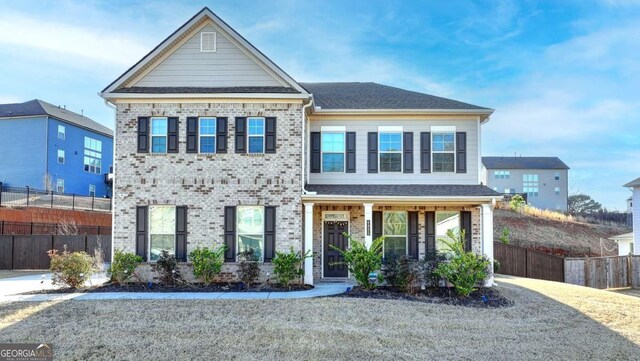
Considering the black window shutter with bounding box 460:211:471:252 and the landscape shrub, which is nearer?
the landscape shrub

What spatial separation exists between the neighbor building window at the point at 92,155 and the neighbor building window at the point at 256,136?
31.9m

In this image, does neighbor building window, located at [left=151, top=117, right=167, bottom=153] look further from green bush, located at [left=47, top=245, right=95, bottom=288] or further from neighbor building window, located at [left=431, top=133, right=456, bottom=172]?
neighbor building window, located at [left=431, top=133, right=456, bottom=172]

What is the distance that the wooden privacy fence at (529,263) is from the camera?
2144cm

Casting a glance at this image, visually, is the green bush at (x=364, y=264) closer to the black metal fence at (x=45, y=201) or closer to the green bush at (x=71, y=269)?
the green bush at (x=71, y=269)

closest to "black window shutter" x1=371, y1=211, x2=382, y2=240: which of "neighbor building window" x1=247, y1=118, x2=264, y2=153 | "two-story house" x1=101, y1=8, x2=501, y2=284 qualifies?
"two-story house" x1=101, y1=8, x2=501, y2=284

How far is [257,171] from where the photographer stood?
611 inches

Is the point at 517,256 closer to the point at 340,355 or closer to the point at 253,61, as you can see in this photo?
the point at 253,61

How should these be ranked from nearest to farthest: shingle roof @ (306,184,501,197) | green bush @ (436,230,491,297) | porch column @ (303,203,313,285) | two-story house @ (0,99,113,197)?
green bush @ (436,230,491,297) < porch column @ (303,203,313,285) < shingle roof @ (306,184,501,197) < two-story house @ (0,99,113,197)

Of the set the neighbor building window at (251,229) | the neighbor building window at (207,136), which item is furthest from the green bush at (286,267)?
the neighbor building window at (207,136)

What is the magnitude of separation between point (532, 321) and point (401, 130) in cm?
824

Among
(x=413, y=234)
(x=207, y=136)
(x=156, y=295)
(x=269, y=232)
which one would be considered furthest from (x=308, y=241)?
(x=156, y=295)

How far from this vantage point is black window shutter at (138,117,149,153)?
15.7m

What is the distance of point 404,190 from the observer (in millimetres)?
16422

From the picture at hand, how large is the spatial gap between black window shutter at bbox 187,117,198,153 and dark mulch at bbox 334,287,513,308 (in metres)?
6.57
